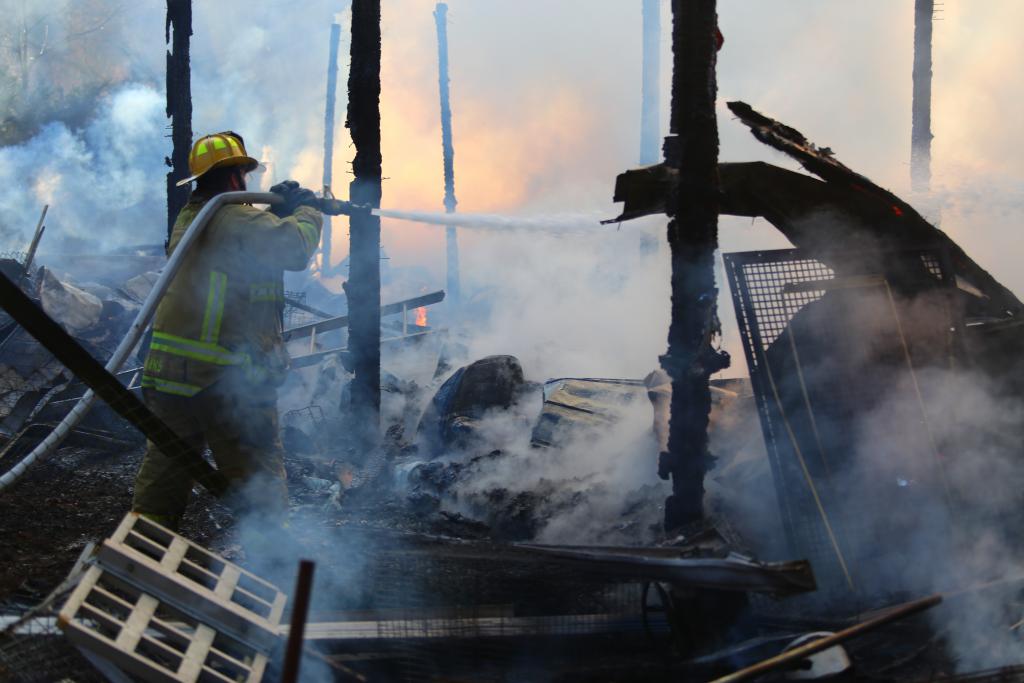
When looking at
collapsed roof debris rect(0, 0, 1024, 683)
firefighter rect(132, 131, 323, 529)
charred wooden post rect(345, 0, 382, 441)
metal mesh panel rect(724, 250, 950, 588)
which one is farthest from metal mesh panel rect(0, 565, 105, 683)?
charred wooden post rect(345, 0, 382, 441)

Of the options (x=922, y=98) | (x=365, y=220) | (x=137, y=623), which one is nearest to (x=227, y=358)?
(x=137, y=623)

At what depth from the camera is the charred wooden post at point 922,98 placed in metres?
15.1

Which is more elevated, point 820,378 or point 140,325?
point 140,325

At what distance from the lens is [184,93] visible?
38.2 feet

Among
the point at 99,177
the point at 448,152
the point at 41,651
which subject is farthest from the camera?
the point at 99,177

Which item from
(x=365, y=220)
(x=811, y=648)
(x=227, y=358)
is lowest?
(x=811, y=648)

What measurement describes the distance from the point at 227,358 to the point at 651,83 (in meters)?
14.1

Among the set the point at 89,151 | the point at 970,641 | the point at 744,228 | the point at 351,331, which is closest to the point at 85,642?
the point at 970,641

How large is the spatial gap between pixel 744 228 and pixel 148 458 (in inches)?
421

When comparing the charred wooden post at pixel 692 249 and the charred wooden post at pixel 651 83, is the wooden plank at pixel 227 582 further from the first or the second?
the charred wooden post at pixel 651 83

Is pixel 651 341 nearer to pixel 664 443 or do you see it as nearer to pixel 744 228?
pixel 744 228

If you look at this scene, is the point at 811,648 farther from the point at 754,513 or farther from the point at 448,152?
the point at 448,152

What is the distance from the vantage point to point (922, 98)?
49.9ft

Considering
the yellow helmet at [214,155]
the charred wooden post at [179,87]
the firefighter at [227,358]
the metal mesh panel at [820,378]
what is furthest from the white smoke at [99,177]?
the metal mesh panel at [820,378]
